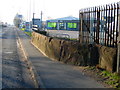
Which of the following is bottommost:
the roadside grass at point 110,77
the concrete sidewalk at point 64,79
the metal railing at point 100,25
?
the concrete sidewalk at point 64,79

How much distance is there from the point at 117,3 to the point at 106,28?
1.75m

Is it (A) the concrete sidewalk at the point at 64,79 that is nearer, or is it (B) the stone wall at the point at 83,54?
(A) the concrete sidewalk at the point at 64,79

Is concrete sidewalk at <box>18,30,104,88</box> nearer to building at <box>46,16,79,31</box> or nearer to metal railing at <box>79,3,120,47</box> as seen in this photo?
metal railing at <box>79,3,120,47</box>

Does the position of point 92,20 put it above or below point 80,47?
above

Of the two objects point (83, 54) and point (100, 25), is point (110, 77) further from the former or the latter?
point (100, 25)

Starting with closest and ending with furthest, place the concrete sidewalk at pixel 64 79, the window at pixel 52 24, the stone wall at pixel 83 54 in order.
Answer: the concrete sidewalk at pixel 64 79 → the stone wall at pixel 83 54 → the window at pixel 52 24

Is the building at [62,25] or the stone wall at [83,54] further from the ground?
the building at [62,25]

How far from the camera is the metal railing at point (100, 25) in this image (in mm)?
9937

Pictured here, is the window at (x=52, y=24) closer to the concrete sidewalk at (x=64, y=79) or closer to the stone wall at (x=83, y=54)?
the stone wall at (x=83, y=54)

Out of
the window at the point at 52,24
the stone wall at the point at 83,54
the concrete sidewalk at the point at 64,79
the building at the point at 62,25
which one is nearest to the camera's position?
the concrete sidewalk at the point at 64,79

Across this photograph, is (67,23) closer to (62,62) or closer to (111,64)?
(62,62)

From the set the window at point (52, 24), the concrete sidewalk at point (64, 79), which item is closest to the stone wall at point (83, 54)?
the concrete sidewalk at point (64, 79)

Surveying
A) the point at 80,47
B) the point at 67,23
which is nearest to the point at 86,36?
the point at 80,47

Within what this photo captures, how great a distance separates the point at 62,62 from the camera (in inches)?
490
